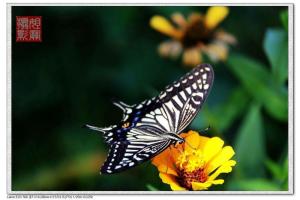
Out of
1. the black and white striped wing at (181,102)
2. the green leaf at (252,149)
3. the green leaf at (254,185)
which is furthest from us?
the green leaf at (252,149)

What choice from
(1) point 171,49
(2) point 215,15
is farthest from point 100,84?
(2) point 215,15

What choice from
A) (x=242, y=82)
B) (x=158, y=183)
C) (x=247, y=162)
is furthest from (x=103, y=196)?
(x=242, y=82)

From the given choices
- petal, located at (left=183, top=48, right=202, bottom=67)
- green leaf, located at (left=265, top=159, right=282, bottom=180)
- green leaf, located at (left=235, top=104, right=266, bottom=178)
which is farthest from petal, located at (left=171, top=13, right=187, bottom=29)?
green leaf, located at (left=265, top=159, right=282, bottom=180)

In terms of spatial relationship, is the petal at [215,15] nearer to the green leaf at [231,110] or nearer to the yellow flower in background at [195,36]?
the yellow flower in background at [195,36]

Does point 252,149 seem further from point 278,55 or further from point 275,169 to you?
point 278,55

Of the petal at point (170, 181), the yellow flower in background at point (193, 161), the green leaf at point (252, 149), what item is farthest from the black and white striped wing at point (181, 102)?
the green leaf at point (252, 149)
